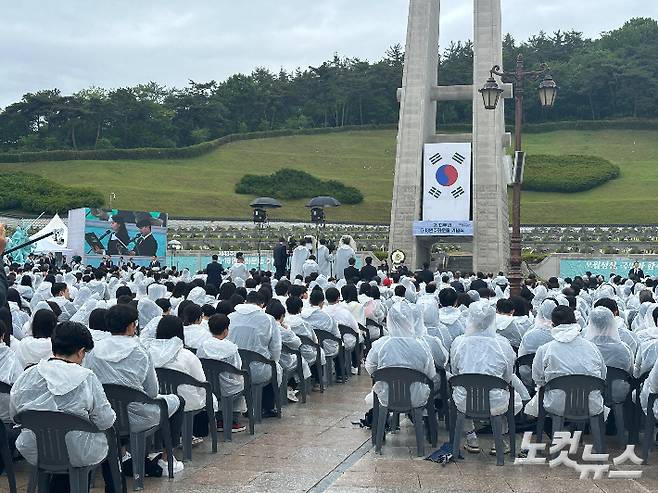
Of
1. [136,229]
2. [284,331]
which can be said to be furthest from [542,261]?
[284,331]

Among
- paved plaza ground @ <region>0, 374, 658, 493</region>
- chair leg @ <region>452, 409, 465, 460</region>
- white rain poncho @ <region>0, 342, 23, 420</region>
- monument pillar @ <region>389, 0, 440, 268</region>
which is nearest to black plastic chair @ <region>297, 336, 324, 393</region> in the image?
paved plaza ground @ <region>0, 374, 658, 493</region>

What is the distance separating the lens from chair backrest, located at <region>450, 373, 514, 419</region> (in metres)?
8.33

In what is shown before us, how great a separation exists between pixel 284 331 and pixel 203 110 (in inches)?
3346

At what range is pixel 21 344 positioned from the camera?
27.7 ft

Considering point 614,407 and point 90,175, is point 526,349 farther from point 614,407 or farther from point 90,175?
point 90,175

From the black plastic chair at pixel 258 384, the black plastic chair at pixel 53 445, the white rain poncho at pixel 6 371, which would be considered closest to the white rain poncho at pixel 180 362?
the white rain poncho at pixel 6 371

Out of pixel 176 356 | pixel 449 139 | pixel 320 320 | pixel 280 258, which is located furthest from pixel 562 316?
pixel 449 139

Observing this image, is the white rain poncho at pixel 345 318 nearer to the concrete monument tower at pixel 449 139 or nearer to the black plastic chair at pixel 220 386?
the black plastic chair at pixel 220 386

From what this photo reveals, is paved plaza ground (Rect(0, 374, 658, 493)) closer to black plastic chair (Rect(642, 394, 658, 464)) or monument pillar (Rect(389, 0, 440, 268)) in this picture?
black plastic chair (Rect(642, 394, 658, 464))

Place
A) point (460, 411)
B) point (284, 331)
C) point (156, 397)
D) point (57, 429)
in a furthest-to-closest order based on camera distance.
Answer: point (284, 331) → point (460, 411) → point (156, 397) → point (57, 429)

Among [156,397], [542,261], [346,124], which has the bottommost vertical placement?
[542,261]

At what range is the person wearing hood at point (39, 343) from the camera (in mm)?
8258

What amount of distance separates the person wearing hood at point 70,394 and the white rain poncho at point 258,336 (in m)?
4.00

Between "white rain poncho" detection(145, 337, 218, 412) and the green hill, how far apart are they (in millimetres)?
53872
